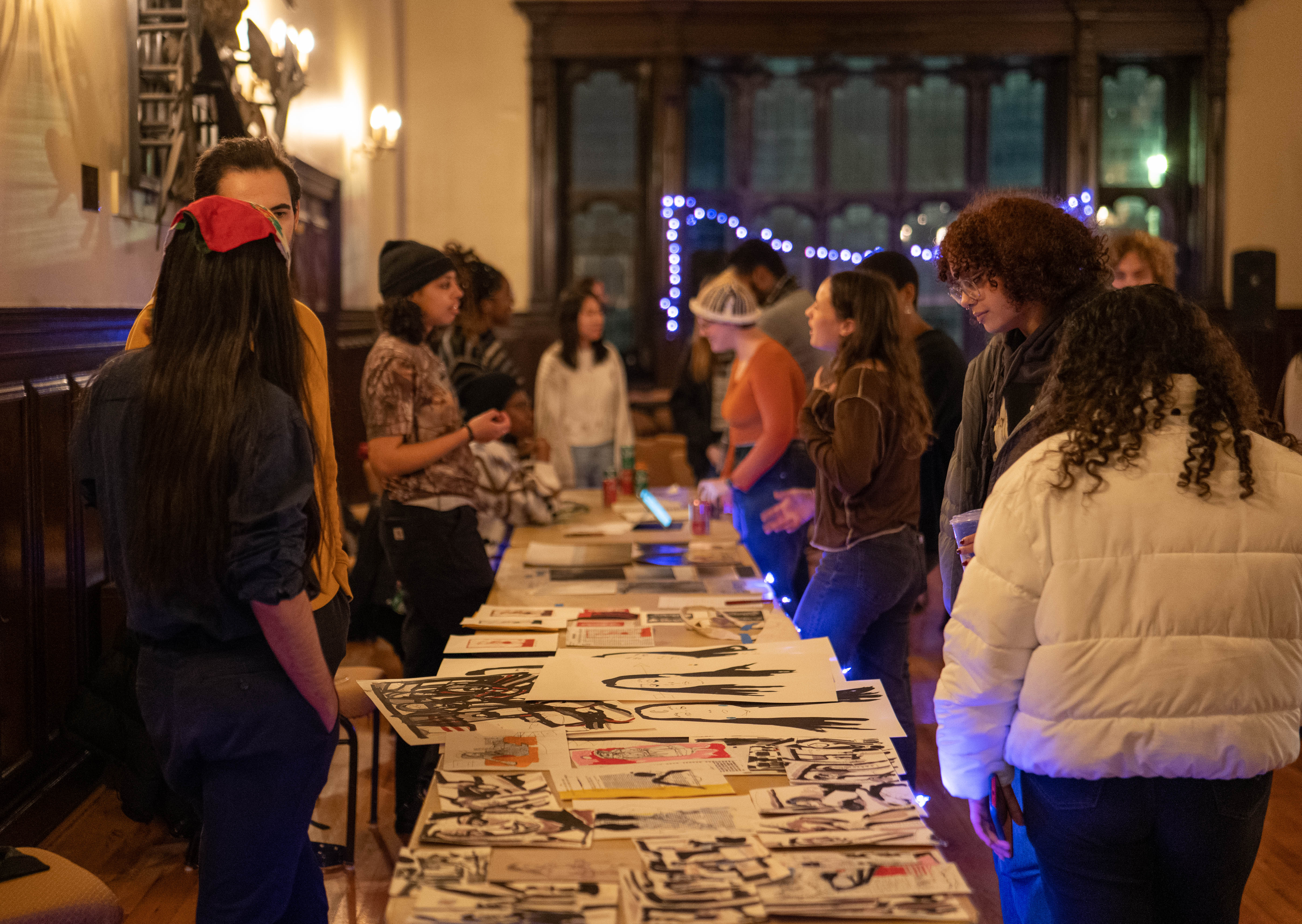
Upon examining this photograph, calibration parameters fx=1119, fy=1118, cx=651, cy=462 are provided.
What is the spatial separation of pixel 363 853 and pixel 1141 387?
2.46 m

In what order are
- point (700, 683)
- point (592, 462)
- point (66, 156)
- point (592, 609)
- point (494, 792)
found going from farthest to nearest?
point (592, 462)
point (66, 156)
point (592, 609)
point (700, 683)
point (494, 792)

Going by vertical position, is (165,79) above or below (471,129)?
below

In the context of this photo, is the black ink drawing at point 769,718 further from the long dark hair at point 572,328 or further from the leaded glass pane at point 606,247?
the leaded glass pane at point 606,247

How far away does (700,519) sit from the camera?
3.47m

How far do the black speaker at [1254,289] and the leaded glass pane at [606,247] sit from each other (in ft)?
13.8

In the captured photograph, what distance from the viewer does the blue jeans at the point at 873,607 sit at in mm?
2797

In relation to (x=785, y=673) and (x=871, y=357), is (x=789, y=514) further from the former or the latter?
(x=785, y=673)

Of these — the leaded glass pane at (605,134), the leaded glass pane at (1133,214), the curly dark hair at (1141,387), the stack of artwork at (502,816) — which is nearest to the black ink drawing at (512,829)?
the stack of artwork at (502,816)

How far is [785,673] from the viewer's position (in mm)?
1982

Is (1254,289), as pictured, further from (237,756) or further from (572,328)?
(237,756)

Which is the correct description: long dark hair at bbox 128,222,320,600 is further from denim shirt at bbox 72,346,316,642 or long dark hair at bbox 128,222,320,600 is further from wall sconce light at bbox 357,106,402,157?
wall sconce light at bbox 357,106,402,157

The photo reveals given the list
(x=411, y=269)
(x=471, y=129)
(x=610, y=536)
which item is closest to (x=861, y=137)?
(x=471, y=129)

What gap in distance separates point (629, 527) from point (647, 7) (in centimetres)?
559

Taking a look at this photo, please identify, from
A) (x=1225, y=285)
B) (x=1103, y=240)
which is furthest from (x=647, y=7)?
(x=1103, y=240)
